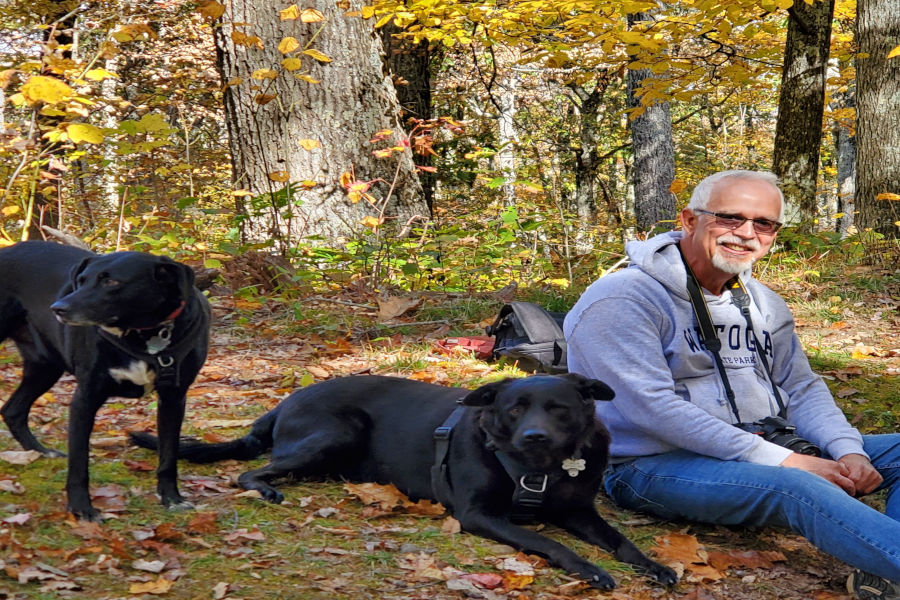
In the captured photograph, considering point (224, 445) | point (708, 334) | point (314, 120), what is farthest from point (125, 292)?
point (314, 120)

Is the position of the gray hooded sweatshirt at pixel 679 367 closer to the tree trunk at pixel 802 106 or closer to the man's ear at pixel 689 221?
the man's ear at pixel 689 221

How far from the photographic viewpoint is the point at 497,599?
2.81 m

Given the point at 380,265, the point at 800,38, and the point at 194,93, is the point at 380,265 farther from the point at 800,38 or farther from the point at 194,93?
the point at 194,93

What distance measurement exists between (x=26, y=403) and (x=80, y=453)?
3.05ft

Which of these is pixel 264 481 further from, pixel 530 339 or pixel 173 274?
pixel 530 339

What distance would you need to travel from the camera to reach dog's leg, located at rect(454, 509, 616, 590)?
9.76 ft

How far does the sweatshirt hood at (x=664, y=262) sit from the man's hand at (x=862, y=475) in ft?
2.95

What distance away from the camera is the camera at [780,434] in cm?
351

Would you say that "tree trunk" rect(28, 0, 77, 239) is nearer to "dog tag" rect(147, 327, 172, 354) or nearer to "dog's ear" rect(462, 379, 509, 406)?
"dog tag" rect(147, 327, 172, 354)

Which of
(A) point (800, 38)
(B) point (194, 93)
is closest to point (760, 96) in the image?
(A) point (800, 38)

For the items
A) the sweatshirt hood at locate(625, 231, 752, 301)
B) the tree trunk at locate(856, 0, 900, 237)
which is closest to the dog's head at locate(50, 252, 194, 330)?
the sweatshirt hood at locate(625, 231, 752, 301)

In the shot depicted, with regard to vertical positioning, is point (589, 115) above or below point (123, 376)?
above

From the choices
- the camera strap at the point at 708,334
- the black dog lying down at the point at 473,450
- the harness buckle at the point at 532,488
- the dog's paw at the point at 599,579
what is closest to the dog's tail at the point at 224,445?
the black dog lying down at the point at 473,450

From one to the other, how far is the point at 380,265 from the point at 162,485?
4.36 metres
